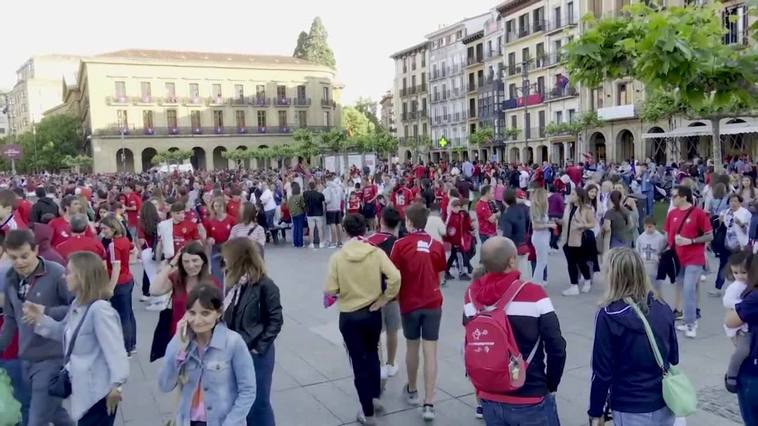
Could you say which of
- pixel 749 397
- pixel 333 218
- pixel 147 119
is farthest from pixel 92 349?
pixel 147 119

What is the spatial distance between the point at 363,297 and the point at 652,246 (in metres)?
4.25

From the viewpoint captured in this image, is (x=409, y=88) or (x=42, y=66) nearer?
(x=409, y=88)

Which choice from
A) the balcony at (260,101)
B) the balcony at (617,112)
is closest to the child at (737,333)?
the balcony at (617,112)

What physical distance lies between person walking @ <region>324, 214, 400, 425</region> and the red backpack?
5.14 feet

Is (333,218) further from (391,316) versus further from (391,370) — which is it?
(391,316)

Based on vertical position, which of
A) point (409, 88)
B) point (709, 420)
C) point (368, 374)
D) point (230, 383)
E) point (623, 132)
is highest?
point (409, 88)

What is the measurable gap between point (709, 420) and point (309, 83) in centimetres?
6572

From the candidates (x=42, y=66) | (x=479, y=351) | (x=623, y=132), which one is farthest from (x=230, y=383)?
(x=42, y=66)

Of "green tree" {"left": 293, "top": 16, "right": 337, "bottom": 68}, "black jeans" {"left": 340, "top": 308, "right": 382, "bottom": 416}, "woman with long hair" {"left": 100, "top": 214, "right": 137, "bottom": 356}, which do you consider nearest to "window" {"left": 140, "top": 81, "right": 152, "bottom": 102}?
"green tree" {"left": 293, "top": 16, "right": 337, "bottom": 68}

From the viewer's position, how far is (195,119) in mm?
63000

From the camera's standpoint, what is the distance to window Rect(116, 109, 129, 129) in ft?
194

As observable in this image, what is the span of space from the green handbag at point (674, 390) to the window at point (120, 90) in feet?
205

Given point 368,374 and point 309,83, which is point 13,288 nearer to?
point 368,374

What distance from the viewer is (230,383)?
3.19 meters
